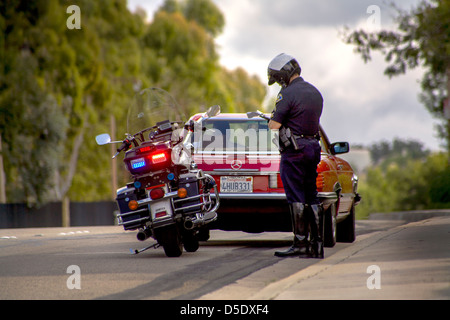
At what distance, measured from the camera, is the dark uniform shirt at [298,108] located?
9.76 m

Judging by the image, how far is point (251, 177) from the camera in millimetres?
11477

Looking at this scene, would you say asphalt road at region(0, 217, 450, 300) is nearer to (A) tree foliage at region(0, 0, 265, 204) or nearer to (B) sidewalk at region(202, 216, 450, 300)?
(B) sidewalk at region(202, 216, 450, 300)

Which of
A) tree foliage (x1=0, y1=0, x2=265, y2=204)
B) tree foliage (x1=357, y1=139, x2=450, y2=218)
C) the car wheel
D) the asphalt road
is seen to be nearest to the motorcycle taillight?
the asphalt road

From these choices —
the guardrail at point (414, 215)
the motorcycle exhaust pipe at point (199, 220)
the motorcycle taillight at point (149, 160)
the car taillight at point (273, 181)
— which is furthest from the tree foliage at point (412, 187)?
the motorcycle taillight at point (149, 160)

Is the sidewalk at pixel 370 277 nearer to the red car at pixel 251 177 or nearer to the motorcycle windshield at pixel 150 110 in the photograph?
the red car at pixel 251 177

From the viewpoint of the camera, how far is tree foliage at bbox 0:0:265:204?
3944 centimetres

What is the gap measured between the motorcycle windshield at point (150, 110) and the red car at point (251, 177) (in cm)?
62

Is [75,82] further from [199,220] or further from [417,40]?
[199,220]

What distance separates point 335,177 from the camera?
1184 centimetres

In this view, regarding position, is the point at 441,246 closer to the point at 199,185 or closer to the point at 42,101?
the point at 199,185

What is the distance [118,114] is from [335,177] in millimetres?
40852

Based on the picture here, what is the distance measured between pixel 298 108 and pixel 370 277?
2580 mm

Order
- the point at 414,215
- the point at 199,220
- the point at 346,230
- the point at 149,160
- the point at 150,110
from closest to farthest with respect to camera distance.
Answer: the point at 149,160, the point at 199,220, the point at 150,110, the point at 346,230, the point at 414,215

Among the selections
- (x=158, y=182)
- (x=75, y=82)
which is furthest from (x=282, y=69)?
(x=75, y=82)
